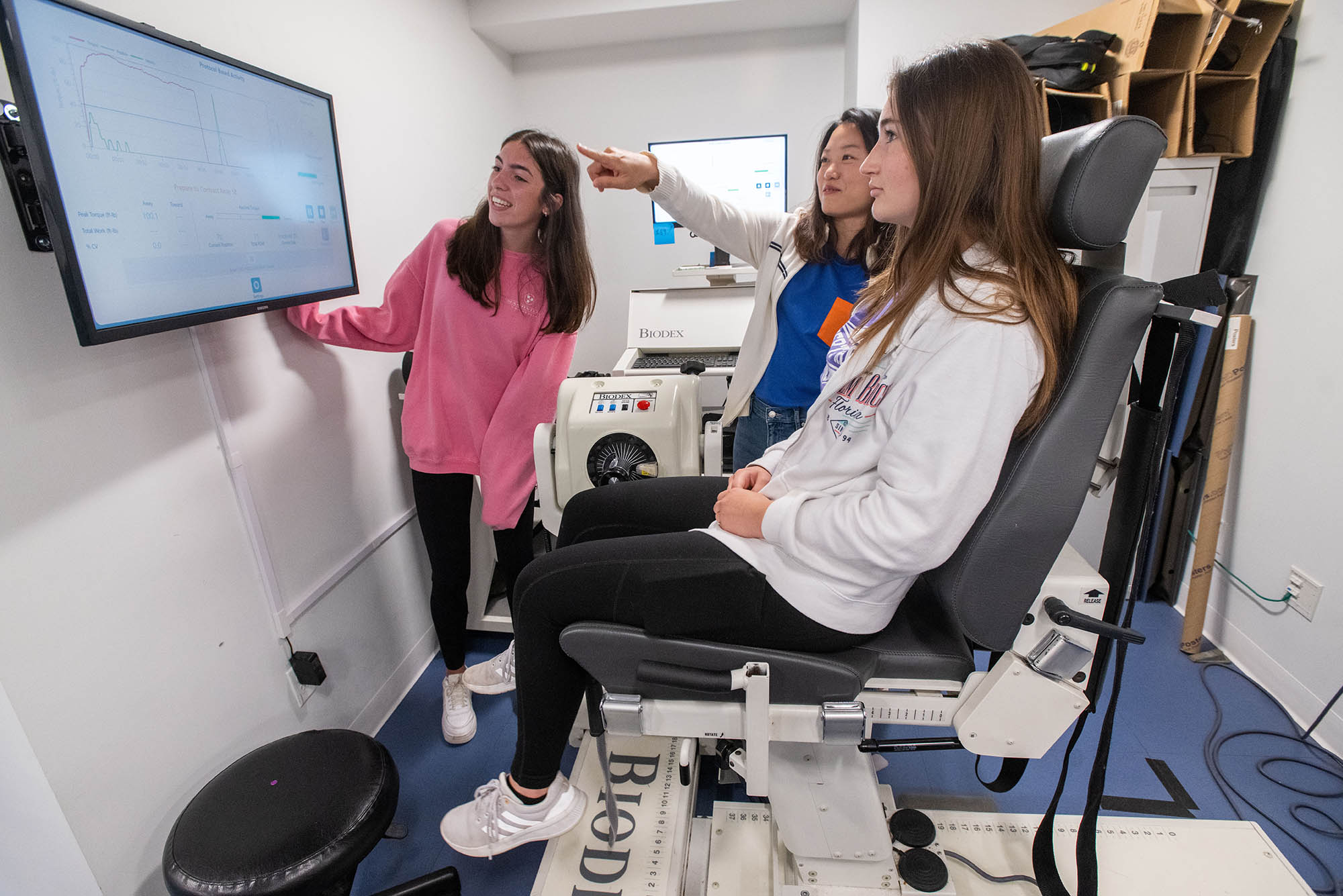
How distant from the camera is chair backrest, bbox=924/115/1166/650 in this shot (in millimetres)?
772

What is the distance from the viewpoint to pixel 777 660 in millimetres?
896

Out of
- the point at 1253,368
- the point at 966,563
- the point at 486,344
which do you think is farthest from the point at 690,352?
the point at 1253,368

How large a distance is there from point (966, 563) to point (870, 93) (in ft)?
8.07

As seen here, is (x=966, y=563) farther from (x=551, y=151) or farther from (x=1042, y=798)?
(x=551, y=151)

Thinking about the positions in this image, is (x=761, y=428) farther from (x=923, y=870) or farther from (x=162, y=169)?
(x=162, y=169)

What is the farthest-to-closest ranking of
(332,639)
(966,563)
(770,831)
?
1. (332,639)
2. (770,831)
3. (966,563)

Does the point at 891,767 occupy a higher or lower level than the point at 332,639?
lower

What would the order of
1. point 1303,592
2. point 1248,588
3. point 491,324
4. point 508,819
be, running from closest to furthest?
1. point 508,819
2. point 491,324
3. point 1303,592
4. point 1248,588

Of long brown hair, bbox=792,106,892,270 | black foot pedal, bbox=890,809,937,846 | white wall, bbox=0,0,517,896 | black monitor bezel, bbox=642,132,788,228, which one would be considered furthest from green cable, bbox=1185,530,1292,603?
white wall, bbox=0,0,517,896

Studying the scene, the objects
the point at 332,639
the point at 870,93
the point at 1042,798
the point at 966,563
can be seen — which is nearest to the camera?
the point at 966,563

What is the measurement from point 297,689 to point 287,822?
1.66 feet

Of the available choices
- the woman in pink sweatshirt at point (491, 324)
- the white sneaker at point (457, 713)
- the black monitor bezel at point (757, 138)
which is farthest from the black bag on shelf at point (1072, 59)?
the white sneaker at point (457, 713)

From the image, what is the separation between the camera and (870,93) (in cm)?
266

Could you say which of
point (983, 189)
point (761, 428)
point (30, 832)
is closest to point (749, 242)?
point (761, 428)
